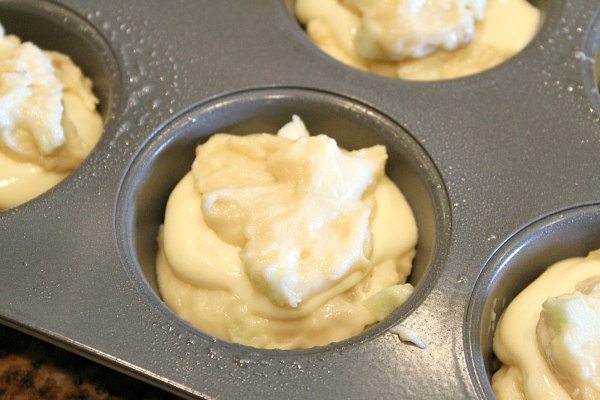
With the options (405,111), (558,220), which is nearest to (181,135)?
(405,111)

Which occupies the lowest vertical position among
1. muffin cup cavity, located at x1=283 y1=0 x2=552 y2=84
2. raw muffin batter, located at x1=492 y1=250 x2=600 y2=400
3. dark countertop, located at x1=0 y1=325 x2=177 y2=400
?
dark countertop, located at x1=0 y1=325 x2=177 y2=400

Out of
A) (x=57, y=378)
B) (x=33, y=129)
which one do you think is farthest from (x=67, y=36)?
(x=57, y=378)

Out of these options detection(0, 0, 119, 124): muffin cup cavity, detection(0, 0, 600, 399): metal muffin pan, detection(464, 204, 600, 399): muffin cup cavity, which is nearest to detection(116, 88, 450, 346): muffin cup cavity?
detection(0, 0, 600, 399): metal muffin pan

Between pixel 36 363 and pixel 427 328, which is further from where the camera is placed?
pixel 36 363

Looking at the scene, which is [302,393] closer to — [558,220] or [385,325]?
[385,325]

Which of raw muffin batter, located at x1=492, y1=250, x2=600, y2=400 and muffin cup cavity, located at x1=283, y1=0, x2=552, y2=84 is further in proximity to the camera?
muffin cup cavity, located at x1=283, y1=0, x2=552, y2=84

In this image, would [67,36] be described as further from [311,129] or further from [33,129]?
[311,129]

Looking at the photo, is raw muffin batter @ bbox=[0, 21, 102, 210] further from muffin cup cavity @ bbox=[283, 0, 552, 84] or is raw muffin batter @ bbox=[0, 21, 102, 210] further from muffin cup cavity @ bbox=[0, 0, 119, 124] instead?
muffin cup cavity @ bbox=[283, 0, 552, 84]
